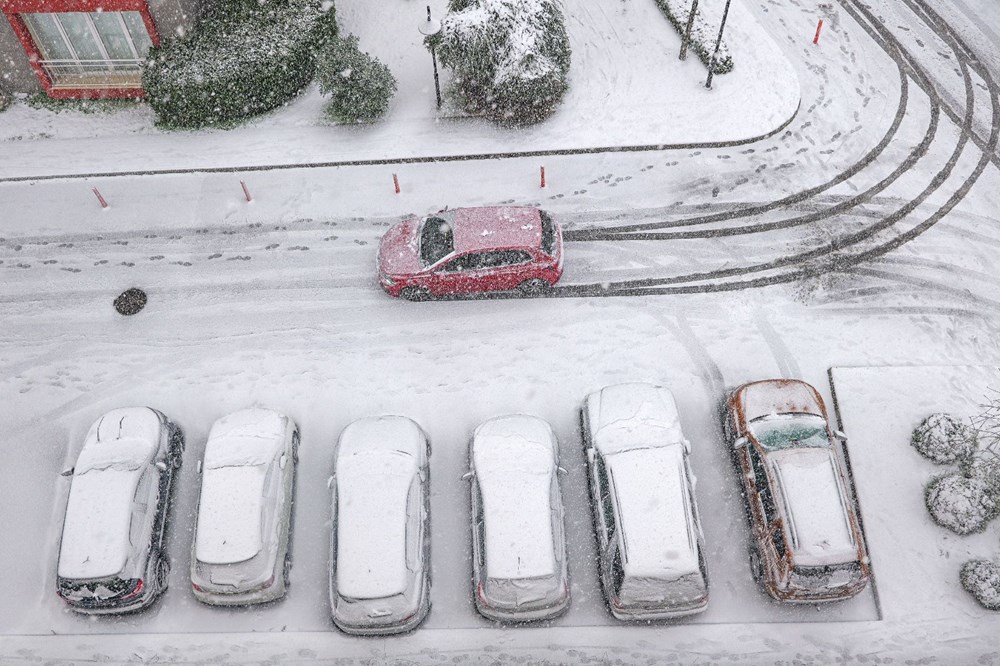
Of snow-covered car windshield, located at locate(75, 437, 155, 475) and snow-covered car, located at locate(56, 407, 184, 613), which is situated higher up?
snow-covered car windshield, located at locate(75, 437, 155, 475)

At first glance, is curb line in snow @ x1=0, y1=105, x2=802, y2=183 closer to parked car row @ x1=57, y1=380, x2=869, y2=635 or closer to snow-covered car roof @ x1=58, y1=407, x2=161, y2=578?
snow-covered car roof @ x1=58, y1=407, x2=161, y2=578

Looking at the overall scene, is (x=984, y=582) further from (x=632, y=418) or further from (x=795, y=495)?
(x=632, y=418)

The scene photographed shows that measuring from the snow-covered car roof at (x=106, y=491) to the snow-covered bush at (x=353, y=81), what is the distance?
915 centimetres

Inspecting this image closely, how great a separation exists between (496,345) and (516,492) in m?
3.76

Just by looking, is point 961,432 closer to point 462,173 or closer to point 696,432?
point 696,432

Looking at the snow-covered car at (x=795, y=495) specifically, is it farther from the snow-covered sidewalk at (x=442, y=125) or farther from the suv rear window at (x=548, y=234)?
the snow-covered sidewalk at (x=442, y=125)

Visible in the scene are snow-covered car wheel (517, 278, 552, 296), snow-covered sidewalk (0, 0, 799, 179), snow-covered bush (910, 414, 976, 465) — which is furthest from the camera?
snow-covered sidewalk (0, 0, 799, 179)

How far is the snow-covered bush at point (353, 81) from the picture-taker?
17.0 metres

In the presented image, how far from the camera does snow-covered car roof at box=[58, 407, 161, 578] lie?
1087cm

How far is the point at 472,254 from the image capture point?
1378cm

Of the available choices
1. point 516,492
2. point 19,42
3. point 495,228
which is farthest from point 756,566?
point 19,42

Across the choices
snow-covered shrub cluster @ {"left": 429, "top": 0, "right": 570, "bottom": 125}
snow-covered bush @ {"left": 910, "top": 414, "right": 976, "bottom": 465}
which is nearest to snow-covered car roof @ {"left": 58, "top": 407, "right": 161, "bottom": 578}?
snow-covered shrub cluster @ {"left": 429, "top": 0, "right": 570, "bottom": 125}

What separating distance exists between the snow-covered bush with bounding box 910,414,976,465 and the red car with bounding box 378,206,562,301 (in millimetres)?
7501

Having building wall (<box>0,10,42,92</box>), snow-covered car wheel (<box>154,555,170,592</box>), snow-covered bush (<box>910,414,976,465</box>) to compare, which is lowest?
snow-covered car wheel (<box>154,555,170,592</box>)
